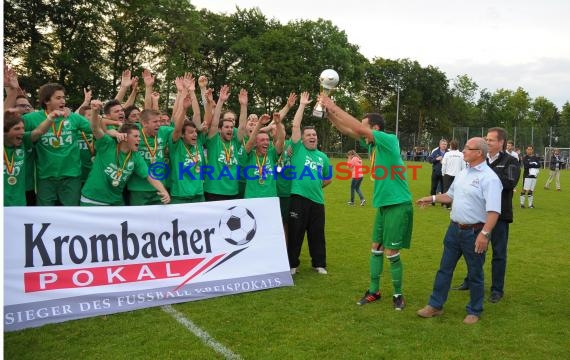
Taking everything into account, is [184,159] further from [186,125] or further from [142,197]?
[142,197]

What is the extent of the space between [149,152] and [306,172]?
7.31 feet

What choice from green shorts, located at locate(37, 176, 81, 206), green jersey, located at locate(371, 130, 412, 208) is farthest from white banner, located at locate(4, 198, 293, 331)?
green jersey, located at locate(371, 130, 412, 208)

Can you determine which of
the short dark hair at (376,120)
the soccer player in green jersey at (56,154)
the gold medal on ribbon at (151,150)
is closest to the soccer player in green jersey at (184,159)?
the gold medal on ribbon at (151,150)

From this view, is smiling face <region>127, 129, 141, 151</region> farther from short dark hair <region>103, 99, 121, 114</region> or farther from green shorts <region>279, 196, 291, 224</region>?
green shorts <region>279, 196, 291, 224</region>

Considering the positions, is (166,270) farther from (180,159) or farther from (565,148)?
(565,148)

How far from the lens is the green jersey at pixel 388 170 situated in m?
5.52

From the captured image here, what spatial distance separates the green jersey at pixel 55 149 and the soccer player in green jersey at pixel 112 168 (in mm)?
267

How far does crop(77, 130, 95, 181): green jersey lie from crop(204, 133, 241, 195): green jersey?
60.1 inches

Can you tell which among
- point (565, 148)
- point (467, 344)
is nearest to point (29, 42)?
point (467, 344)

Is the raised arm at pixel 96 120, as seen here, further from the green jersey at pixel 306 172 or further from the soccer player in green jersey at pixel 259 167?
the green jersey at pixel 306 172

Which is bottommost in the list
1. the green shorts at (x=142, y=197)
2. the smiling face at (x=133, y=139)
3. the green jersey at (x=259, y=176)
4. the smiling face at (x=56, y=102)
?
the green shorts at (x=142, y=197)

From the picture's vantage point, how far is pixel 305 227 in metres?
7.21

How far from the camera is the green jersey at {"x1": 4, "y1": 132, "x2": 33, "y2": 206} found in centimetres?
525

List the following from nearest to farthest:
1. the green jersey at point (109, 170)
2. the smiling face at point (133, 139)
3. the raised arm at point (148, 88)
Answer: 1. the smiling face at point (133, 139)
2. the green jersey at point (109, 170)
3. the raised arm at point (148, 88)
